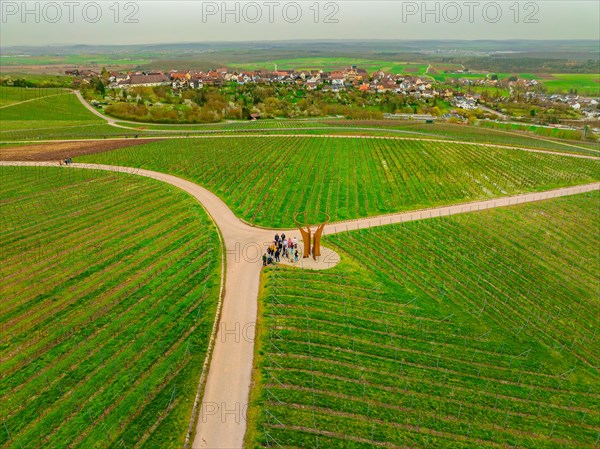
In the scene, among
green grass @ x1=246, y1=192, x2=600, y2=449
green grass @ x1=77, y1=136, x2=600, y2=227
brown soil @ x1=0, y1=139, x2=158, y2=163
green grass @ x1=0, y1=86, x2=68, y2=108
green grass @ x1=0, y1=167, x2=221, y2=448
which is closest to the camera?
green grass @ x1=0, y1=167, x2=221, y2=448

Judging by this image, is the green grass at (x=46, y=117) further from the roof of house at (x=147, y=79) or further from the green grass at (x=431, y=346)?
the green grass at (x=431, y=346)

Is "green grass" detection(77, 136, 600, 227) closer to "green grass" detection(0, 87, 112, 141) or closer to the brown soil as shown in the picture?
the brown soil

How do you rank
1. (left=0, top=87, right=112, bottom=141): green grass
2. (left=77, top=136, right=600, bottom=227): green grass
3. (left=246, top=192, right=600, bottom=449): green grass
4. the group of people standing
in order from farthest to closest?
(left=0, top=87, right=112, bottom=141): green grass, (left=77, top=136, right=600, bottom=227): green grass, the group of people standing, (left=246, top=192, right=600, bottom=449): green grass

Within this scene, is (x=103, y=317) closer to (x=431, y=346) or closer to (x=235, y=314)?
(x=235, y=314)

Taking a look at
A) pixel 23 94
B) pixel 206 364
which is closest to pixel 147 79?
pixel 23 94

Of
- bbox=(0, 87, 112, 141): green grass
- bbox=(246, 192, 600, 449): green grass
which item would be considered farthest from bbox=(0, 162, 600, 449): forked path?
bbox=(0, 87, 112, 141): green grass

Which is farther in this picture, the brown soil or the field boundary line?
the brown soil

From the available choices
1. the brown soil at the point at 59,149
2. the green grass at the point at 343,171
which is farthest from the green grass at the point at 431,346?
the brown soil at the point at 59,149

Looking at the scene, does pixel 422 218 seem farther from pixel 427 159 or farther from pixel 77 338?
pixel 77 338
